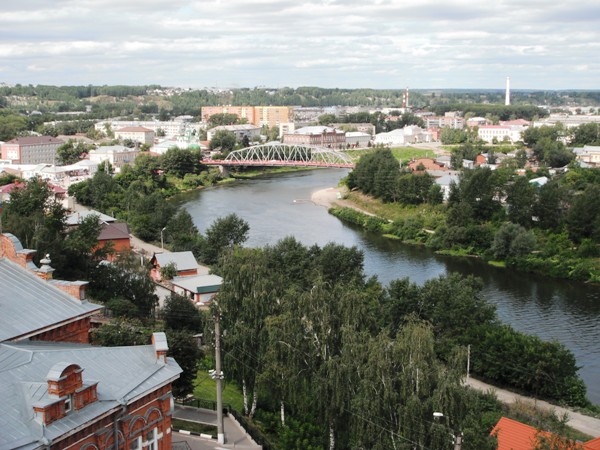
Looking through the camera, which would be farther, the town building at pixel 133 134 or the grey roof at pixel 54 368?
the town building at pixel 133 134

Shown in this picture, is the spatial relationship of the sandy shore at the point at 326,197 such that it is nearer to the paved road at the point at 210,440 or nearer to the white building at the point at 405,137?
the paved road at the point at 210,440

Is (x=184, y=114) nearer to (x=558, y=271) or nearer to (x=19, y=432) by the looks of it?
(x=558, y=271)

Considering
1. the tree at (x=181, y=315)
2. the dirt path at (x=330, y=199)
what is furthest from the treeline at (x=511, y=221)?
the tree at (x=181, y=315)

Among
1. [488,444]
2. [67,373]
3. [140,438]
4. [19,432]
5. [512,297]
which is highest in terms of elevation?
[67,373]

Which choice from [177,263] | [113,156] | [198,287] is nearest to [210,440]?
[198,287]

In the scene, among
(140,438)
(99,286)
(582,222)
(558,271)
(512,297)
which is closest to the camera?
(140,438)

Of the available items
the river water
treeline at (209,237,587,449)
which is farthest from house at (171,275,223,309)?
the river water

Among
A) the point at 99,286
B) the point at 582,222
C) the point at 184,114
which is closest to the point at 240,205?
the point at 582,222
